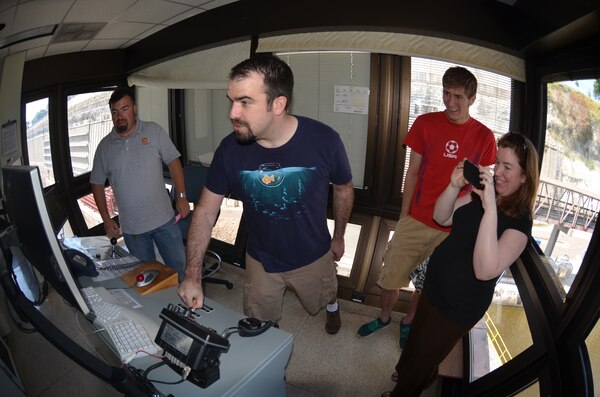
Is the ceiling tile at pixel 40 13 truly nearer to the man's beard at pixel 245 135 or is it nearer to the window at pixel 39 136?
the window at pixel 39 136

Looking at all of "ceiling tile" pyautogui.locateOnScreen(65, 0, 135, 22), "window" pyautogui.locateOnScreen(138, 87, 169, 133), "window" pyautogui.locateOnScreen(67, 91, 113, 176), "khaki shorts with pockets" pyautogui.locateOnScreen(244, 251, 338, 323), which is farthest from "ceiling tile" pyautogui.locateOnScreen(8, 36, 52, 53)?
"khaki shorts with pockets" pyautogui.locateOnScreen(244, 251, 338, 323)

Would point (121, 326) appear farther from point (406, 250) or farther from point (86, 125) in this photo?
point (86, 125)

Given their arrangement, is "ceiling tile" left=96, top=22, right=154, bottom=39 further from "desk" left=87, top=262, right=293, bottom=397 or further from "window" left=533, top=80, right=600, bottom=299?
"window" left=533, top=80, right=600, bottom=299

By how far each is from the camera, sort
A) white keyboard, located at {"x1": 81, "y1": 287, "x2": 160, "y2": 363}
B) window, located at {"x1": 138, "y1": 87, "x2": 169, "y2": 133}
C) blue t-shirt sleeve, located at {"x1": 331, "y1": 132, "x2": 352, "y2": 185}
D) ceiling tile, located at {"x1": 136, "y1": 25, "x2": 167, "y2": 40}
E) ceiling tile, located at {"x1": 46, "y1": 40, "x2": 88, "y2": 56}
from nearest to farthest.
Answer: white keyboard, located at {"x1": 81, "y1": 287, "x2": 160, "y2": 363} → blue t-shirt sleeve, located at {"x1": 331, "y1": 132, "x2": 352, "y2": 185} → ceiling tile, located at {"x1": 46, "y1": 40, "x2": 88, "y2": 56} → ceiling tile, located at {"x1": 136, "y1": 25, "x2": 167, "y2": 40} → window, located at {"x1": 138, "y1": 87, "x2": 169, "y2": 133}

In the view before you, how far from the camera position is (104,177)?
7.88 feet

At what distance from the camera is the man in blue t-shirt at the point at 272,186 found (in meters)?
1.45

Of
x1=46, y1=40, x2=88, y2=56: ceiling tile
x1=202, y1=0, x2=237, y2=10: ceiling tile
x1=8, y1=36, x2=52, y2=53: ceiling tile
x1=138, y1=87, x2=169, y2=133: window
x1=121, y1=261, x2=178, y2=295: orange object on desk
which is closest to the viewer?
x1=121, y1=261, x2=178, y2=295: orange object on desk

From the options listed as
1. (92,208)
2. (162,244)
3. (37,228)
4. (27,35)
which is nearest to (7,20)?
(27,35)

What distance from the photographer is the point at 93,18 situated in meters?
2.16

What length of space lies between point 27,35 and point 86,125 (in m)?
0.69

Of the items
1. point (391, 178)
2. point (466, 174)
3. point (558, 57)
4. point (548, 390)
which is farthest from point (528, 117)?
point (548, 390)

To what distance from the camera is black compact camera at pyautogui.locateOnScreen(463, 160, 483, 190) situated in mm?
1375

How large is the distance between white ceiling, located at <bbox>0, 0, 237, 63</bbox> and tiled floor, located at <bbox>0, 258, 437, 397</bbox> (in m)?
1.48

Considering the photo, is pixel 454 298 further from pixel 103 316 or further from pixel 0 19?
pixel 0 19
